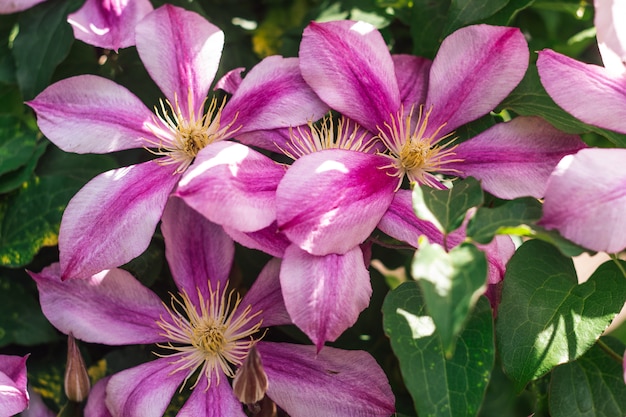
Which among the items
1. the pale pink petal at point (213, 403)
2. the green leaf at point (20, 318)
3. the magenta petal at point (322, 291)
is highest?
the magenta petal at point (322, 291)

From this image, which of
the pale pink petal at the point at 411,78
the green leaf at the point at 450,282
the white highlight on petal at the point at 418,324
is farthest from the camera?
the pale pink petal at the point at 411,78

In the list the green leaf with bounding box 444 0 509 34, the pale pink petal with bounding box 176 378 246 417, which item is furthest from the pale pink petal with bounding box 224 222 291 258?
the green leaf with bounding box 444 0 509 34

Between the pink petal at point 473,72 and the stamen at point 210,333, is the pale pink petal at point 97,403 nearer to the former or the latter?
the stamen at point 210,333

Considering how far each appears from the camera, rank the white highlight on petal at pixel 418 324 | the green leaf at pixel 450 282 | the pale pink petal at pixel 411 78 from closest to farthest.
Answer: the green leaf at pixel 450 282
the white highlight on petal at pixel 418 324
the pale pink petal at pixel 411 78

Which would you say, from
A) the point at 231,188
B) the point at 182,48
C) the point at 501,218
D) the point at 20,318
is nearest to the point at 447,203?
the point at 501,218

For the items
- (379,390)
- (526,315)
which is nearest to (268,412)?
(379,390)

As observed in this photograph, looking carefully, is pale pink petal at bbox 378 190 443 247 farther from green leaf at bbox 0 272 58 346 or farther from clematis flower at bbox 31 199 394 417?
green leaf at bbox 0 272 58 346

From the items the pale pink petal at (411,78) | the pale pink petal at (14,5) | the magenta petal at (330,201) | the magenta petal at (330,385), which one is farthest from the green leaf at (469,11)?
the pale pink petal at (14,5)
